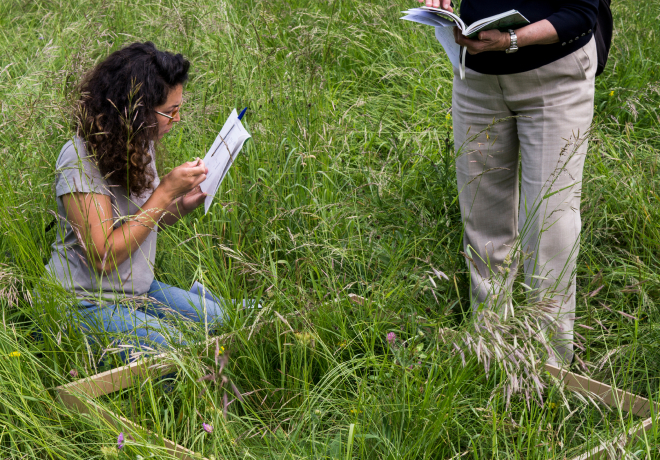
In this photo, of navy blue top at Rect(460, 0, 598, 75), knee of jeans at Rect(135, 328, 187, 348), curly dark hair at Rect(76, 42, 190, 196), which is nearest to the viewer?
knee of jeans at Rect(135, 328, 187, 348)

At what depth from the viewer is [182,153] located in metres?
3.25

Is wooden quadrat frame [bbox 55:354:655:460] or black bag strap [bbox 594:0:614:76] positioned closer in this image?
wooden quadrat frame [bbox 55:354:655:460]

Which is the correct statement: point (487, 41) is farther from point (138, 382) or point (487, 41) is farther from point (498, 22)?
point (138, 382)

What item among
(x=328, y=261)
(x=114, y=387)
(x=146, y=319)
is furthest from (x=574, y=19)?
(x=114, y=387)

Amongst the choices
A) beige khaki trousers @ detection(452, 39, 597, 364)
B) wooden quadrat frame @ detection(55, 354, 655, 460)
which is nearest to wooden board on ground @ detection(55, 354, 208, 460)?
wooden quadrat frame @ detection(55, 354, 655, 460)

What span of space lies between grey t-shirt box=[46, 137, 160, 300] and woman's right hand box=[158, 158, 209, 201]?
136 millimetres

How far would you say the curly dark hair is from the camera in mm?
2098

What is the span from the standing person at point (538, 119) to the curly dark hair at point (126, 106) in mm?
1059

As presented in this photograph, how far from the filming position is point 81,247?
212 centimetres

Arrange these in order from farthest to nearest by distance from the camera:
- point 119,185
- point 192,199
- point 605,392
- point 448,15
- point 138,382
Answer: point 192,199
point 119,185
point 448,15
point 605,392
point 138,382

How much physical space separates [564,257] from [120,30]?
11.1ft

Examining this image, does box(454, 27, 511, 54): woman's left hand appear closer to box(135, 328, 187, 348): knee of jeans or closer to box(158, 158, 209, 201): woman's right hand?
box(158, 158, 209, 201): woman's right hand

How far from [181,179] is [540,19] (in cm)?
135

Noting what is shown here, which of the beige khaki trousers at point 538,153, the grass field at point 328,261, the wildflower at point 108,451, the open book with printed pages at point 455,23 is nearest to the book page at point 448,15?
the open book with printed pages at point 455,23
